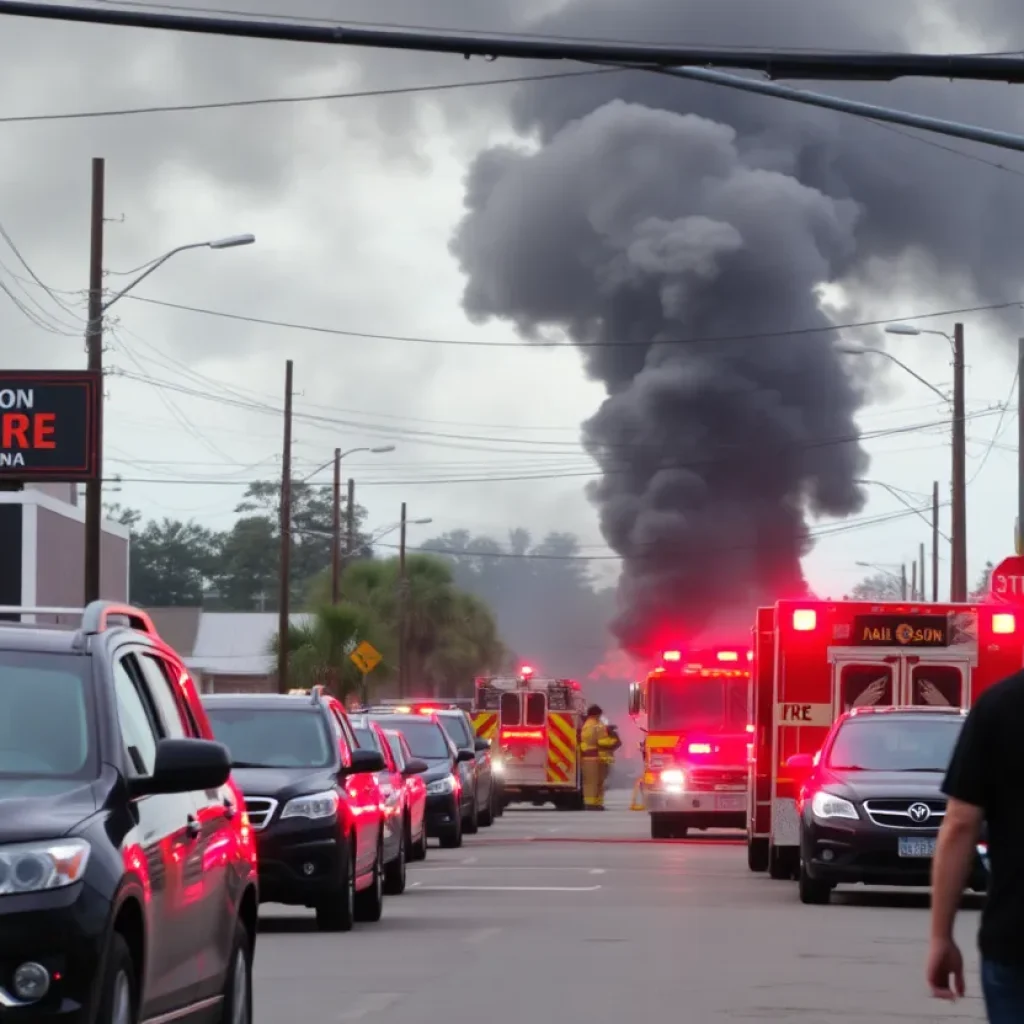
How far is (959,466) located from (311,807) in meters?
27.3

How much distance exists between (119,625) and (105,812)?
1.85 meters

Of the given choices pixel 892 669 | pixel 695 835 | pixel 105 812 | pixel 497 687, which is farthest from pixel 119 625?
pixel 497 687

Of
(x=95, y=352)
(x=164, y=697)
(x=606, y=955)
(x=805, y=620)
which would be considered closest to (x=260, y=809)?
(x=606, y=955)

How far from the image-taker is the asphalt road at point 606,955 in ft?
41.7

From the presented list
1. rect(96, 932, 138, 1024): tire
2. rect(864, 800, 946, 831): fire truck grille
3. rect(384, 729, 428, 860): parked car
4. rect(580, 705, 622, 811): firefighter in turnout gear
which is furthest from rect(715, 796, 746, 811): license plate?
rect(96, 932, 138, 1024): tire

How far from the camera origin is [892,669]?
24.6m

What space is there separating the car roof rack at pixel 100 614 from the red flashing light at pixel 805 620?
49.3ft

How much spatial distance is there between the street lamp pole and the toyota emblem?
44.0 feet

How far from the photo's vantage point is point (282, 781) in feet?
57.7

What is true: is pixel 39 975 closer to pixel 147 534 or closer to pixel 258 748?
pixel 258 748

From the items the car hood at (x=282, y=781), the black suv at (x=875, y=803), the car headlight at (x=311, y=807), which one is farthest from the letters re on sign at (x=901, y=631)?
the car headlight at (x=311, y=807)

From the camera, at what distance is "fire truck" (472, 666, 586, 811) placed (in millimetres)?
51281

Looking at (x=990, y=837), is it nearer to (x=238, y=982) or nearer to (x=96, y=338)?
(x=238, y=982)

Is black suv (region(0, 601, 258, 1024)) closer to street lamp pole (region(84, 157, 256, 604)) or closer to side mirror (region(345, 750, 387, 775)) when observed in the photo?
side mirror (region(345, 750, 387, 775))
